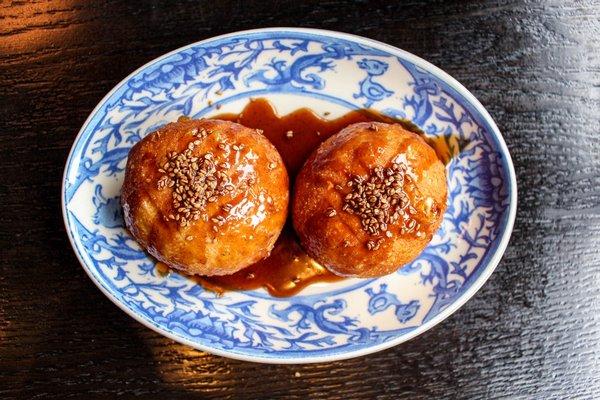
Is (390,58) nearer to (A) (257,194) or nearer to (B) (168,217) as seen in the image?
(A) (257,194)

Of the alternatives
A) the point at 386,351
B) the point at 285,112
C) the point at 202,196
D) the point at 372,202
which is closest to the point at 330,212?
the point at 372,202

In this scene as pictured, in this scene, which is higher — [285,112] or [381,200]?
[285,112]

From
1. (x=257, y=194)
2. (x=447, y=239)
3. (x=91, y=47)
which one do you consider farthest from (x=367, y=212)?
(x=91, y=47)

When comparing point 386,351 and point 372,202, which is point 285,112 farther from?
point 386,351

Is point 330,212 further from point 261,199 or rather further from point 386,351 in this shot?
point 386,351

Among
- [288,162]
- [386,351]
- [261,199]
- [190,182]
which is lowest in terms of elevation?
[386,351]

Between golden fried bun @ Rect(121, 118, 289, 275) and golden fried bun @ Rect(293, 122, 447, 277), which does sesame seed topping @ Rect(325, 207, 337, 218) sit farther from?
golden fried bun @ Rect(121, 118, 289, 275)

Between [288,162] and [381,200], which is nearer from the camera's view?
[381,200]
